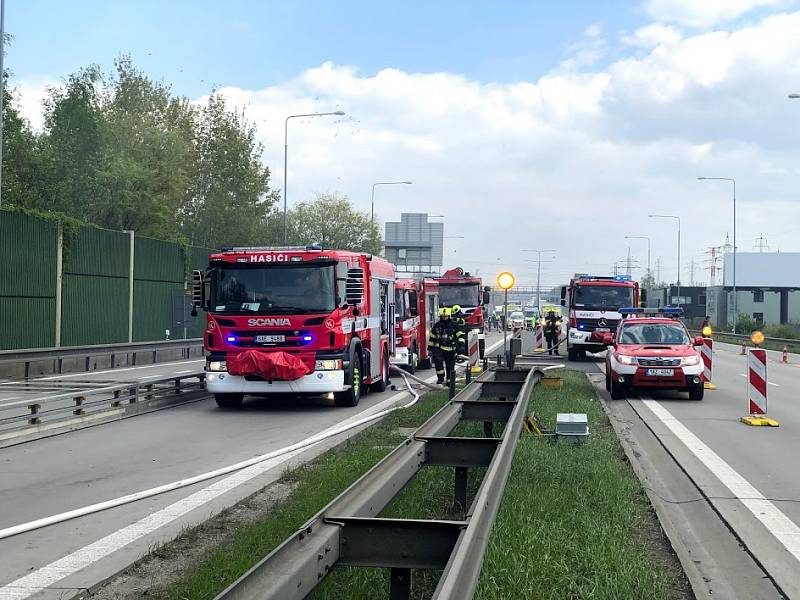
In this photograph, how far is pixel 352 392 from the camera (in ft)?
56.1

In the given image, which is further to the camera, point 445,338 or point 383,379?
point 383,379

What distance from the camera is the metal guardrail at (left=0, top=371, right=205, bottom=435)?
12.8 m

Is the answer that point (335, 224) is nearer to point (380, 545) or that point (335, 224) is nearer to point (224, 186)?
point (224, 186)

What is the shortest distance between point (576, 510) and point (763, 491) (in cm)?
266

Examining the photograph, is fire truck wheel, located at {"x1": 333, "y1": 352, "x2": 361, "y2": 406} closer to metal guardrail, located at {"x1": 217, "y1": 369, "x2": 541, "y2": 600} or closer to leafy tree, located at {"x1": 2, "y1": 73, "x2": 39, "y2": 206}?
metal guardrail, located at {"x1": 217, "y1": 369, "x2": 541, "y2": 600}

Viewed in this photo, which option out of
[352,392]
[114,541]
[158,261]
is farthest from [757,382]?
[158,261]

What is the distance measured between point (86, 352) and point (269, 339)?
51.4 ft

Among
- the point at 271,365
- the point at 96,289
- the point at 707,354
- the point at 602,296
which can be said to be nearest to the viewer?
the point at 271,365

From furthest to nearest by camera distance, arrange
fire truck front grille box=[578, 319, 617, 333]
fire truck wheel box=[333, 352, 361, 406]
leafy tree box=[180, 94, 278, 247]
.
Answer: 1. leafy tree box=[180, 94, 278, 247]
2. fire truck front grille box=[578, 319, 617, 333]
3. fire truck wheel box=[333, 352, 361, 406]

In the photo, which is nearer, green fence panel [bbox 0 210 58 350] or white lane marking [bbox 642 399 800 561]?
white lane marking [bbox 642 399 800 561]

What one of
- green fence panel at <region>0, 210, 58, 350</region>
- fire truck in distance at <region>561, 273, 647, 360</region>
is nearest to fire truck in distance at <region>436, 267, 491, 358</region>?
fire truck in distance at <region>561, 273, 647, 360</region>

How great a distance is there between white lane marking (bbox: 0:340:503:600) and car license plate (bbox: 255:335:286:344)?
18.9 feet

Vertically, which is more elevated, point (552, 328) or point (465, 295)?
point (465, 295)

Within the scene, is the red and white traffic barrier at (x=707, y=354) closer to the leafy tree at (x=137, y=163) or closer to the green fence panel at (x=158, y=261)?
the green fence panel at (x=158, y=261)
